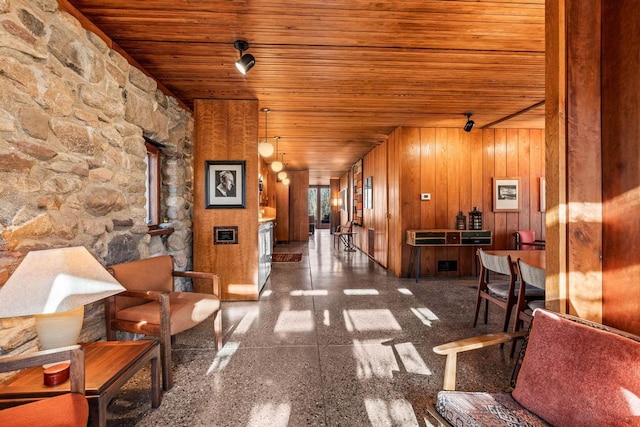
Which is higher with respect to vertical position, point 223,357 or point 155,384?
point 155,384

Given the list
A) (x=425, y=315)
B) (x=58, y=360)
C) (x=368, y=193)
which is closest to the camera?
(x=58, y=360)

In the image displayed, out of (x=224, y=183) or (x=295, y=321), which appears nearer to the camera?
(x=295, y=321)

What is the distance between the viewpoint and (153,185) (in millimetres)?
3494

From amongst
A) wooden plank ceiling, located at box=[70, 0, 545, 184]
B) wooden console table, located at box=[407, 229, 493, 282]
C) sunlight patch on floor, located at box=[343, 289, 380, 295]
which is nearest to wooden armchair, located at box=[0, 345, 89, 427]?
wooden plank ceiling, located at box=[70, 0, 545, 184]

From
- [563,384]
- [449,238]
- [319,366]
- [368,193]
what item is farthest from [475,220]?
[563,384]

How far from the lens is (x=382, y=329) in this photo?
9.55 feet

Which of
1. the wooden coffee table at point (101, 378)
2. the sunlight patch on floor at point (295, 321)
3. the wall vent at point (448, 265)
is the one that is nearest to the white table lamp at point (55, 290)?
the wooden coffee table at point (101, 378)

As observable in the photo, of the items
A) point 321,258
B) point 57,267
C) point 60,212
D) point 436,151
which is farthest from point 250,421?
point 321,258

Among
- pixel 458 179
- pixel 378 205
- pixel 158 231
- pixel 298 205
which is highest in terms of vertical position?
pixel 458 179

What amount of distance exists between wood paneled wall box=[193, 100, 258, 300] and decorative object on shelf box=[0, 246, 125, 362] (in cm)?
227

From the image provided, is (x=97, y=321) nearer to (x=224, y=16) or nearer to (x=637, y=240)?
(x=224, y=16)

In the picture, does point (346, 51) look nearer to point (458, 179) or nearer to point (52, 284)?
point (52, 284)

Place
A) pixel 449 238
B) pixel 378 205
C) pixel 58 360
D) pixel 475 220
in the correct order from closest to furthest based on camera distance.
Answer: pixel 58 360 → pixel 449 238 → pixel 475 220 → pixel 378 205

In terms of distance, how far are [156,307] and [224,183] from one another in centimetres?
196
